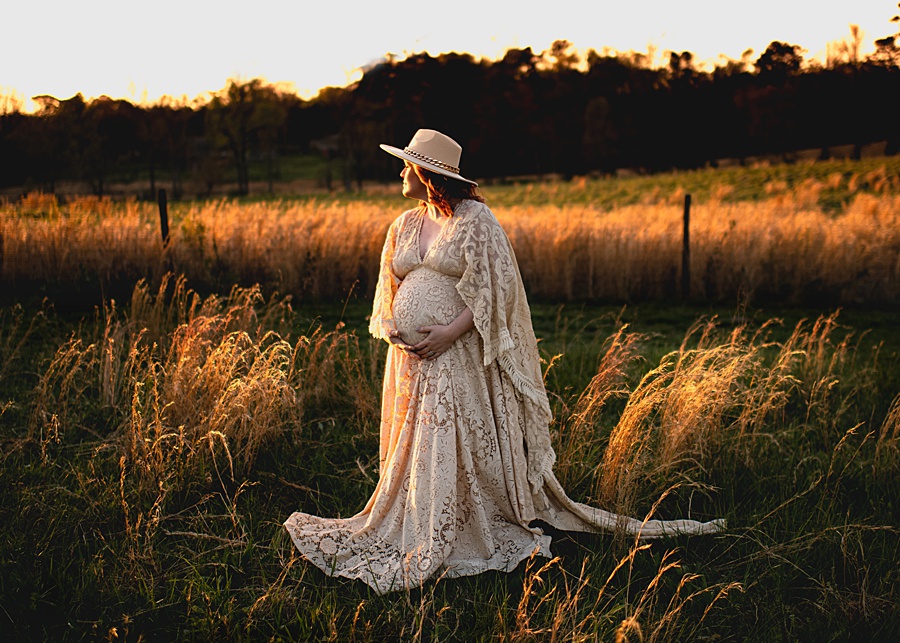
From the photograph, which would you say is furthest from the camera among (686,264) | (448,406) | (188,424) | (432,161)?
(686,264)

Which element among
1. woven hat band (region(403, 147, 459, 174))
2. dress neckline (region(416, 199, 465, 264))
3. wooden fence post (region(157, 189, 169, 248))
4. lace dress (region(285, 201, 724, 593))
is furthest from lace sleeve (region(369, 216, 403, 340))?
wooden fence post (region(157, 189, 169, 248))

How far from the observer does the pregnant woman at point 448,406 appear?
2908 millimetres

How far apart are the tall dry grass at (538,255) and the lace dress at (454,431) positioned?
21.7ft

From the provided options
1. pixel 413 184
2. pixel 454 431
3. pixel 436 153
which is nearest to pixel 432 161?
pixel 436 153

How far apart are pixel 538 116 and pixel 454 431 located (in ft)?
136

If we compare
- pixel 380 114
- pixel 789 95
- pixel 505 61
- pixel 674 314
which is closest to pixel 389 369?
pixel 674 314

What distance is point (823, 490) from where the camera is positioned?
12.4ft

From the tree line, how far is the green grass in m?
28.2

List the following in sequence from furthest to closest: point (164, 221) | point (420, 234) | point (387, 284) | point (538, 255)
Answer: point (538, 255)
point (164, 221)
point (387, 284)
point (420, 234)

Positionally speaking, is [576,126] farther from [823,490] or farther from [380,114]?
[823,490]

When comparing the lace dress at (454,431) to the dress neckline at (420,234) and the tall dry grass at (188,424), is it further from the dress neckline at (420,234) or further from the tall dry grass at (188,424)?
the tall dry grass at (188,424)

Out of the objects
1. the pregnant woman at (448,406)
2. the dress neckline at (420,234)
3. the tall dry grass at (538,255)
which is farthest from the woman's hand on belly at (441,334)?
the tall dry grass at (538,255)

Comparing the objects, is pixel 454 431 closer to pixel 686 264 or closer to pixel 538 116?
pixel 686 264

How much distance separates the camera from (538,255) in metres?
10.1
